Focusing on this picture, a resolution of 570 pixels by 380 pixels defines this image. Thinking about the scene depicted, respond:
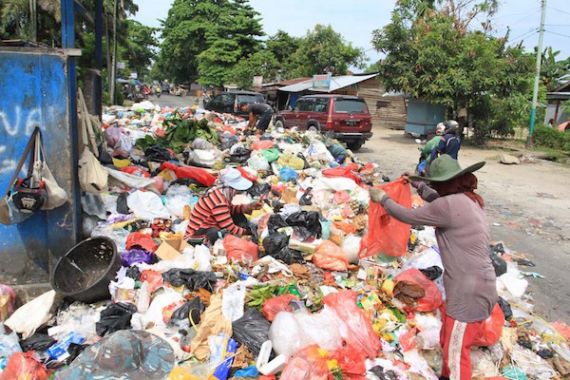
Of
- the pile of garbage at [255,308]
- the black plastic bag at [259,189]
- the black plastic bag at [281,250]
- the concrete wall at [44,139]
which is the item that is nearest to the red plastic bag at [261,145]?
the black plastic bag at [259,189]

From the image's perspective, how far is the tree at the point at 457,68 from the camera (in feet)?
55.4

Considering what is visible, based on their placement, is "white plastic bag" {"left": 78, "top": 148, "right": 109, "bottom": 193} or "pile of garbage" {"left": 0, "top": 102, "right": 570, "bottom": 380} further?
"white plastic bag" {"left": 78, "top": 148, "right": 109, "bottom": 193}

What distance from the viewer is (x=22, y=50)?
3451mm

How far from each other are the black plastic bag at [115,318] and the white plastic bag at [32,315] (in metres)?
0.44

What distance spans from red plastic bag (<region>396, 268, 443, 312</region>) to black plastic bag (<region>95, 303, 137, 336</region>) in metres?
2.20

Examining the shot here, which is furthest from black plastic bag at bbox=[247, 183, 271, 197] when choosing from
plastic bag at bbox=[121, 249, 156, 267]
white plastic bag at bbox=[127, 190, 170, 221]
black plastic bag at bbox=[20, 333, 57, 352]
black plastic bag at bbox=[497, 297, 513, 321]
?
black plastic bag at bbox=[20, 333, 57, 352]

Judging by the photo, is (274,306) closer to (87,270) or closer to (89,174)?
(87,270)

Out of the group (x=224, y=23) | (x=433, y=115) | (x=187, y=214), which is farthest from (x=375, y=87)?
(x=187, y=214)

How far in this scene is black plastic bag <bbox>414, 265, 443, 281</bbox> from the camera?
167 inches

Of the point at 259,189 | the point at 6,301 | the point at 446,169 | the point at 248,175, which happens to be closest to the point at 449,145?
the point at 259,189

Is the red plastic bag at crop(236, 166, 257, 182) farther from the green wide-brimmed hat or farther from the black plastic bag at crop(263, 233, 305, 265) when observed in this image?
the green wide-brimmed hat

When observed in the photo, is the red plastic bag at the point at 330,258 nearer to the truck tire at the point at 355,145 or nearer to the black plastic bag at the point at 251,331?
the black plastic bag at the point at 251,331

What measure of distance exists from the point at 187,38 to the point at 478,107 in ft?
118

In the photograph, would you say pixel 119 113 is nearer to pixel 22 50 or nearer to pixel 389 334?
pixel 22 50
